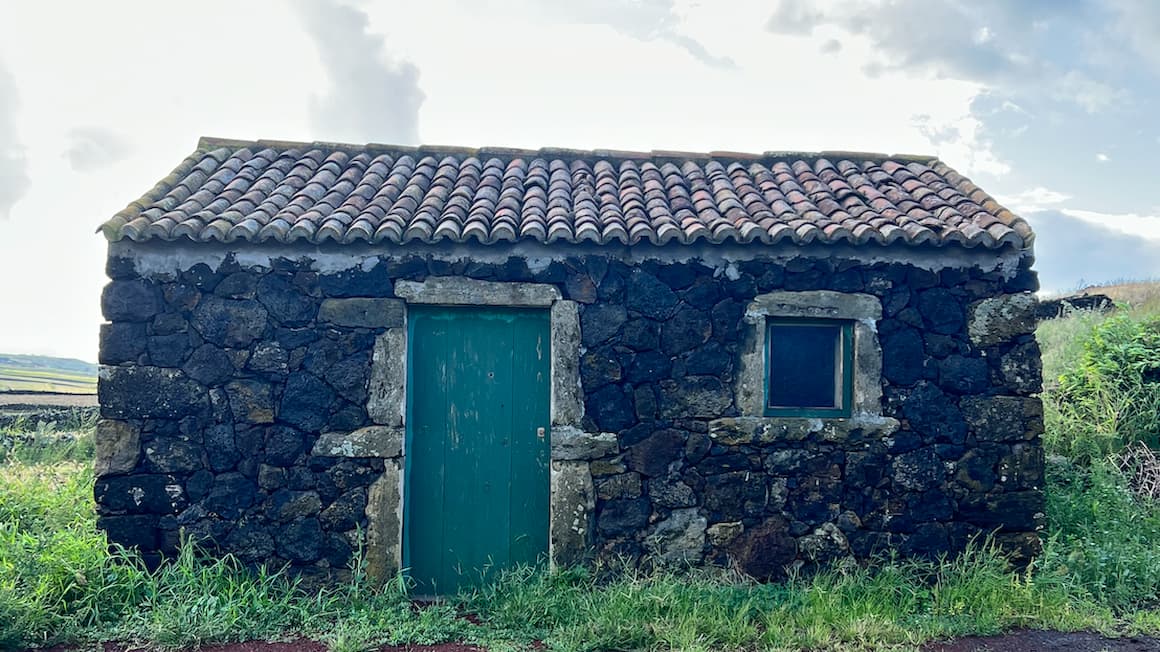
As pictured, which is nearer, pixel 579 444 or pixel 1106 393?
pixel 579 444

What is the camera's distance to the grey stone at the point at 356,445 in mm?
5355

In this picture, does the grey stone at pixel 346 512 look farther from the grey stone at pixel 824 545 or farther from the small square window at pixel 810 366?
the grey stone at pixel 824 545

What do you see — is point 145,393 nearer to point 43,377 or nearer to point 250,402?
point 250,402

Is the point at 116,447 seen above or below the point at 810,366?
below

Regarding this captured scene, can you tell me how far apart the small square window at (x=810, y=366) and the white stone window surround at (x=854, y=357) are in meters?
0.07

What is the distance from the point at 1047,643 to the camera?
472 centimetres

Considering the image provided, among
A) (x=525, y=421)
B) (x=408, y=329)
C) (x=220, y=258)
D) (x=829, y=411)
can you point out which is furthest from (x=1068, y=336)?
(x=220, y=258)

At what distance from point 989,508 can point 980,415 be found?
2.21 feet

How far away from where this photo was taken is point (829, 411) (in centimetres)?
566

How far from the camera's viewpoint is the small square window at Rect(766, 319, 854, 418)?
5.68m

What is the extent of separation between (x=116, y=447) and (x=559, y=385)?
3041 mm

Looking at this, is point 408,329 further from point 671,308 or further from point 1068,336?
point 1068,336

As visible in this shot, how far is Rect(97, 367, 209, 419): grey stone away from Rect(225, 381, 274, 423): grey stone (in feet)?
0.82

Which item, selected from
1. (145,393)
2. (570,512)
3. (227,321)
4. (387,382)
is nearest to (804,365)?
(570,512)
